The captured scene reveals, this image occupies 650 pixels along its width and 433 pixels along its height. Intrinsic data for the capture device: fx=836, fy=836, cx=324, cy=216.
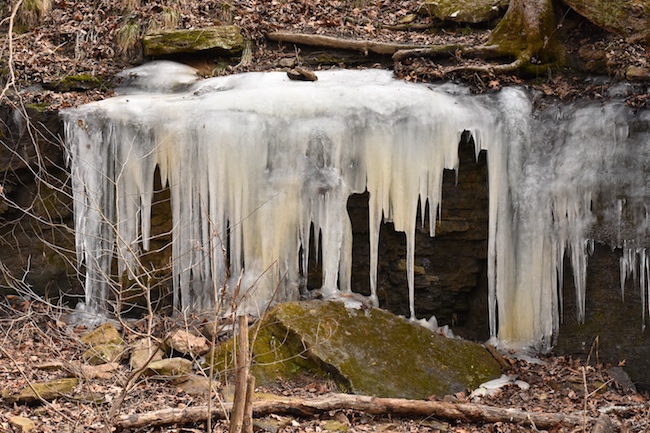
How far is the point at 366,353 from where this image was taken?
7.36 meters

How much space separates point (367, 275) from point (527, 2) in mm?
3383

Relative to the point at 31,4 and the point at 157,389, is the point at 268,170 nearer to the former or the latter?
the point at 157,389

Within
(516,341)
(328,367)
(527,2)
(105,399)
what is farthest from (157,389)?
(527,2)

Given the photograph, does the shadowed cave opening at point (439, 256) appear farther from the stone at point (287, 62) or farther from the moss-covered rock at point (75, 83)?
the stone at point (287, 62)

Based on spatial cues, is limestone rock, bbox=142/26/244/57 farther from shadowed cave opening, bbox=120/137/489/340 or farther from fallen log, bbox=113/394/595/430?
fallen log, bbox=113/394/595/430

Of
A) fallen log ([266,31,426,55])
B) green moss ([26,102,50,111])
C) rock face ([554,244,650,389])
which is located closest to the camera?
rock face ([554,244,650,389])

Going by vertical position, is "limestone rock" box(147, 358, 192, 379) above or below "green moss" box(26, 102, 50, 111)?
below

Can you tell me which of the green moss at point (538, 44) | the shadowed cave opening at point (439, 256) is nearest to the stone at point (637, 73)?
the green moss at point (538, 44)

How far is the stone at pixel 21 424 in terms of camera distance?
5.43m

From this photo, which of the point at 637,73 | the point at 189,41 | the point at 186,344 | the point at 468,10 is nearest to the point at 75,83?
the point at 189,41

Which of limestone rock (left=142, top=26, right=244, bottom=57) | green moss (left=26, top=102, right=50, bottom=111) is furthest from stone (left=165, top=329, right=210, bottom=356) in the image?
limestone rock (left=142, top=26, right=244, bottom=57)

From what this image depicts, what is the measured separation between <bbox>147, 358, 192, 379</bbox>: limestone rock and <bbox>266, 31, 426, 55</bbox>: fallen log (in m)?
4.54

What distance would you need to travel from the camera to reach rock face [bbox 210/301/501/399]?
7.05 m

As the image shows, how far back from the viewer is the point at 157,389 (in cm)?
643
